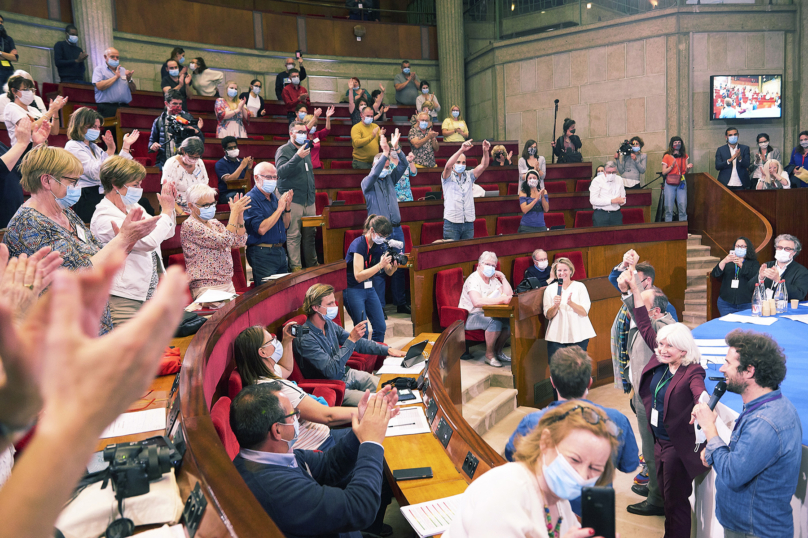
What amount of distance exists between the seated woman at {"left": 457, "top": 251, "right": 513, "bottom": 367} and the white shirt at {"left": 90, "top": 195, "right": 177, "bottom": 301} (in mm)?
3264

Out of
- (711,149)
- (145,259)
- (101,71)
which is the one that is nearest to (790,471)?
(145,259)

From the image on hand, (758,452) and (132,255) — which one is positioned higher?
(132,255)

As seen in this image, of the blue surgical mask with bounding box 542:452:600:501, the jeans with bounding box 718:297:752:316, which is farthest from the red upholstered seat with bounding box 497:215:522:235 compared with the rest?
the blue surgical mask with bounding box 542:452:600:501

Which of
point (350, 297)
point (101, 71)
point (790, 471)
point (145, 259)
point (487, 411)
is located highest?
point (101, 71)

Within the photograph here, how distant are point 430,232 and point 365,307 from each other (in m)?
2.05

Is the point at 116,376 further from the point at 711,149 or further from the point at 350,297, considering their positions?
the point at 711,149

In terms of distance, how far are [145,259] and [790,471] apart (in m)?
2.70

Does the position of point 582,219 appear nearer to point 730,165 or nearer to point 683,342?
point 730,165

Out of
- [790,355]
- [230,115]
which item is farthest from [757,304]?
[230,115]

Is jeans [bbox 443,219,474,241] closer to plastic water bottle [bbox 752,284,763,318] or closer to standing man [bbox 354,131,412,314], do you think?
standing man [bbox 354,131,412,314]

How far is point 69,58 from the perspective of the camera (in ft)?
25.3

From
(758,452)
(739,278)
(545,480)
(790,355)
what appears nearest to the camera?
(545,480)

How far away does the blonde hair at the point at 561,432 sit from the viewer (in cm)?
140

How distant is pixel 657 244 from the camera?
7242 millimetres
